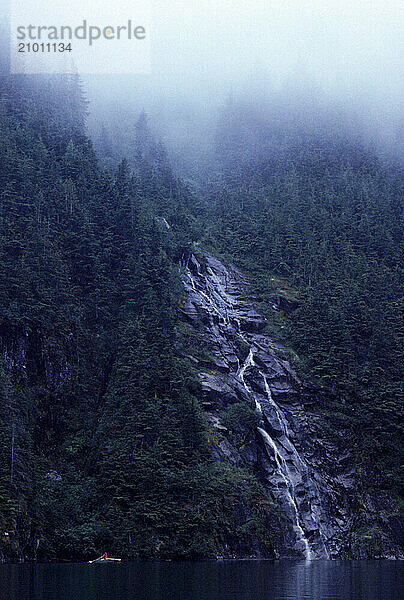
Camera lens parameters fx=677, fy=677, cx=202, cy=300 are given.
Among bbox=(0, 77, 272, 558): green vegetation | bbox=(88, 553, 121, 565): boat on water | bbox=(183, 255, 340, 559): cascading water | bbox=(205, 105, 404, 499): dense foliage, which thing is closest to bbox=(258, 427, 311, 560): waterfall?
bbox=(183, 255, 340, 559): cascading water

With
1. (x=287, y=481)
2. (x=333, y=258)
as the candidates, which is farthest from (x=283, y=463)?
(x=333, y=258)

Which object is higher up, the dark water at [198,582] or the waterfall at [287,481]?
the dark water at [198,582]

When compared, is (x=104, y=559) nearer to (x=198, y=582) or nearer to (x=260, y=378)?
(x=198, y=582)

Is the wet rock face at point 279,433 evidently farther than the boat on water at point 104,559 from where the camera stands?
Yes

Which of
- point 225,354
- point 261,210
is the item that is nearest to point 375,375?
point 225,354

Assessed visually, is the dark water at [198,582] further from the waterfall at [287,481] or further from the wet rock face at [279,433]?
the wet rock face at [279,433]

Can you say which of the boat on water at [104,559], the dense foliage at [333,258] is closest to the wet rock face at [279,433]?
the dense foliage at [333,258]

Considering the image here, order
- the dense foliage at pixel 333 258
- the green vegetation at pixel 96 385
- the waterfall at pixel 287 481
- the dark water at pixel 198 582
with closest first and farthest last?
1. the dark water at pixel 198 582
2. the green vegetation at pixel 96 385
3. the waterfall at pixel 287 481
4. the dense foliage at pixel 333 258
